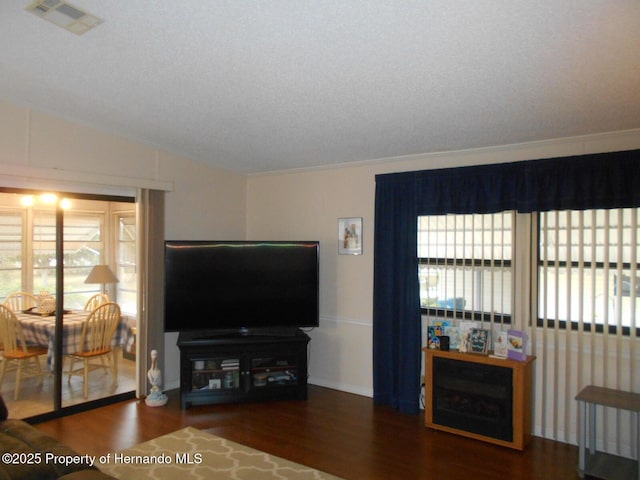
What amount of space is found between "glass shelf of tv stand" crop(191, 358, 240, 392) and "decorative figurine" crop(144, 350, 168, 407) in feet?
1.11

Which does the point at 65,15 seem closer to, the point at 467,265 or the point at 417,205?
the point at 417,205

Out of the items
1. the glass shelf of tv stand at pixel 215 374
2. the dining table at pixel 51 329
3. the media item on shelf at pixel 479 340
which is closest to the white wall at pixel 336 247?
the glass shelf of tv stand at pixel 215 374

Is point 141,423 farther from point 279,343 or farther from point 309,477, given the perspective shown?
point 309,477

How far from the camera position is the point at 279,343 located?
478 centimetres

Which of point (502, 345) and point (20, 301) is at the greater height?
point (20, 301)

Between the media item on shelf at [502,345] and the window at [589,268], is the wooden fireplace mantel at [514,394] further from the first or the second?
the window at [589,268]

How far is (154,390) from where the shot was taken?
4.64m

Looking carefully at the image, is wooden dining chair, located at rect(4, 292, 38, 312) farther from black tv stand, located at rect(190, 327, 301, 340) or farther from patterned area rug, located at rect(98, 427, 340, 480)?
patterned area rug, located at rect(98, 427, 340, 480)

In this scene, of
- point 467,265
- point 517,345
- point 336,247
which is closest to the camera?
point 517,345

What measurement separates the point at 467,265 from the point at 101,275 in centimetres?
349

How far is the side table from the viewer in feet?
10.6

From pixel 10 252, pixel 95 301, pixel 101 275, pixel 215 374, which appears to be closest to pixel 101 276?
pixel 101 275

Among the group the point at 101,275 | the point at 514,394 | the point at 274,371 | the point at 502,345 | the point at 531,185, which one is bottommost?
the point at 274,371

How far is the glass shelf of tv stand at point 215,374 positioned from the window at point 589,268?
113 inches
